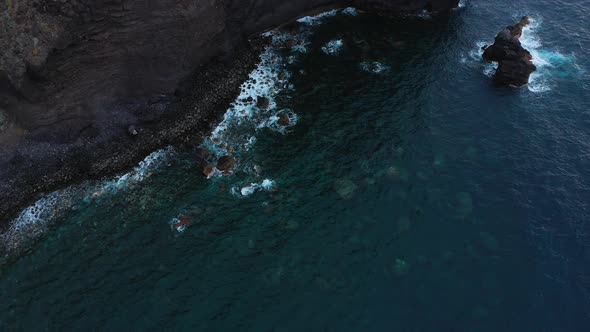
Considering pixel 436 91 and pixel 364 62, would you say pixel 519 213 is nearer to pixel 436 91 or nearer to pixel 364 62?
pixel 436 91

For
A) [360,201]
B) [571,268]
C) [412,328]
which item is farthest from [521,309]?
[360,201]

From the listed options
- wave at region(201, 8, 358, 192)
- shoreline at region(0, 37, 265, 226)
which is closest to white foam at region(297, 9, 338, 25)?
wave at region(201, 8, 358, 192)

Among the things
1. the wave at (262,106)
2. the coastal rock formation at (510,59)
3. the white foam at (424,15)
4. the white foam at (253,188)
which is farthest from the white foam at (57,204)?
the white foam at (424,15)

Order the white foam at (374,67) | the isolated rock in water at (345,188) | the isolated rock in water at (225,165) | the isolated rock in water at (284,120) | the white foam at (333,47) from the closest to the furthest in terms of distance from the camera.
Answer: the isolated rock in water at (345,188) < the isolated rock in water at (225,165) < the isolated rock in water at (284,120) < the white foam at (374,67) < the white foam at (333,47)

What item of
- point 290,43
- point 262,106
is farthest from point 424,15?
point 262,106

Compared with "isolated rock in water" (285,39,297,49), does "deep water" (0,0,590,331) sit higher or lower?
lower

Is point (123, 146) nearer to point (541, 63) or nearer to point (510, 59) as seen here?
point (510, 59)

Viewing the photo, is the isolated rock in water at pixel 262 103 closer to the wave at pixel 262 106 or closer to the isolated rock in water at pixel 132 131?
the wave at pixel 262 106

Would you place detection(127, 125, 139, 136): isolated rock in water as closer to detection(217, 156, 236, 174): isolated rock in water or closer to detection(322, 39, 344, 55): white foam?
detection(217, 156, 236, 174): isolated rock in water
